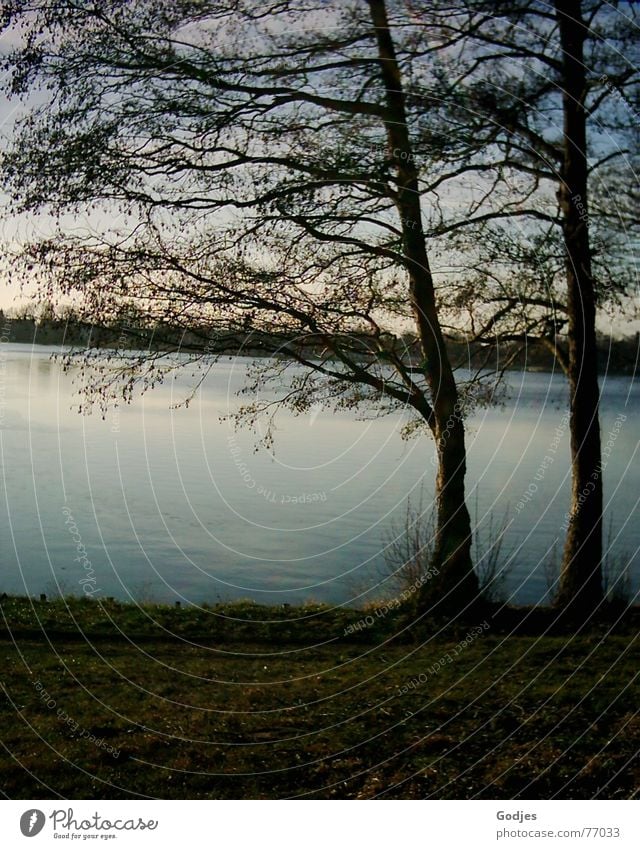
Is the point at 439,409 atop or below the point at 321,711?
atop

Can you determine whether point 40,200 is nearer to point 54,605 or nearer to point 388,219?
point 388,219

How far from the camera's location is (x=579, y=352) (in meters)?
9.90

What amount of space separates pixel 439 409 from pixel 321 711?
13.9ft

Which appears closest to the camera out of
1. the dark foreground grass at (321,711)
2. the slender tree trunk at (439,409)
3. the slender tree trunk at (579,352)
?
the dark foreground grass at (321,711)

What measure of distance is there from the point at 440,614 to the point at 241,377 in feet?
11.0

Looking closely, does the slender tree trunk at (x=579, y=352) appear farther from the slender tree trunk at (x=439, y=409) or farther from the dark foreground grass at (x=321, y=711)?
the slender tree trunk at (x=439, y=409)

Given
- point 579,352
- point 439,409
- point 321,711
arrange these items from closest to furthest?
point 321,711 → point 579,352 → point 439,409

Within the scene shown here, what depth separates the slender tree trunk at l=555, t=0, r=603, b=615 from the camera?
31.3ft

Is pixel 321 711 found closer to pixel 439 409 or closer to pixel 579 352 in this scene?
pixel 439 409

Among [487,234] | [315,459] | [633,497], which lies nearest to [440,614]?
[315,459]

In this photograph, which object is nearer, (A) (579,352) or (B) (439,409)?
(A) (579,352)

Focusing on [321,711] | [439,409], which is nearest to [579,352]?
[439,409]

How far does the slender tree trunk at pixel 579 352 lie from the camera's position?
9.55 m

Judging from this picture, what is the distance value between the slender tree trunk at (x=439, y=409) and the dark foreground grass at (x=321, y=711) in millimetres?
684
